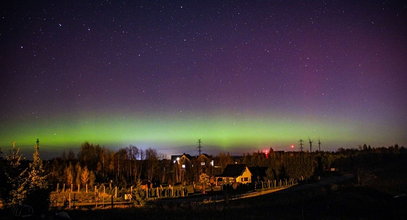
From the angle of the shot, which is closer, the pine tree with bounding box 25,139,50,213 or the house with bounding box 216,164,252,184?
the pine tree with bounding box 25,139,50,213

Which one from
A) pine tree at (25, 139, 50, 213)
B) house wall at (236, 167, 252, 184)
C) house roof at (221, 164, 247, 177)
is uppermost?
pine tree at (25, 139, 50, 213)

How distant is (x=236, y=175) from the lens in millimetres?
78062

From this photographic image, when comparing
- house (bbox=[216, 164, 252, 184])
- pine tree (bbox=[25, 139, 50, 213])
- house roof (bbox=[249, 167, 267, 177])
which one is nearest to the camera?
pine tree (bbox=[25, 139, 50, 213])

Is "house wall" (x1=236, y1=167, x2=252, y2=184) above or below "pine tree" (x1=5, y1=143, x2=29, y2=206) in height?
below

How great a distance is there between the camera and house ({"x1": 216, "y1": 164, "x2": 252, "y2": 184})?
77.8 m

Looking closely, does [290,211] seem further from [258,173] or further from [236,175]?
[258,173]

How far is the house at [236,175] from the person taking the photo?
255 ft

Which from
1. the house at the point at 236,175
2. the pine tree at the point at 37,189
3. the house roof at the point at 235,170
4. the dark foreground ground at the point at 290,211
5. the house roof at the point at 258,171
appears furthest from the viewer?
the house roof at the point at 258,171

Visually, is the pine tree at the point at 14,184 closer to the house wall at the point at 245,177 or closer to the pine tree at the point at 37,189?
the pine tree at the point at 37,189

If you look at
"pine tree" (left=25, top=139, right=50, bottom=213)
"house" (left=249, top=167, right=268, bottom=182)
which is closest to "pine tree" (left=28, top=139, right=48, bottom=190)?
"pine tree" (left=25, top=139, right=50, bottom=213)

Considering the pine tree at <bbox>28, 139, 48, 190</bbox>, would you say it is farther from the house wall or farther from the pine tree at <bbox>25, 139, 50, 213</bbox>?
the house wall

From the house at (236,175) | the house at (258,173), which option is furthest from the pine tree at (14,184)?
the house at (258,173)

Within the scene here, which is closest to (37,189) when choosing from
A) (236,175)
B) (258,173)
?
(236,175)

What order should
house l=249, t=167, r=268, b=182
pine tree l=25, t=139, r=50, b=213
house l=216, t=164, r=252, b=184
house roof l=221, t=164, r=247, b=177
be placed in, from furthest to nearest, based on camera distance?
house l=249, t=167, r=268, b=182, house roof l=221, t=164, r=247, b=177, house l=216, t=164, r=252, b=184, pine tree l=25, t=139, r=50, b=213
